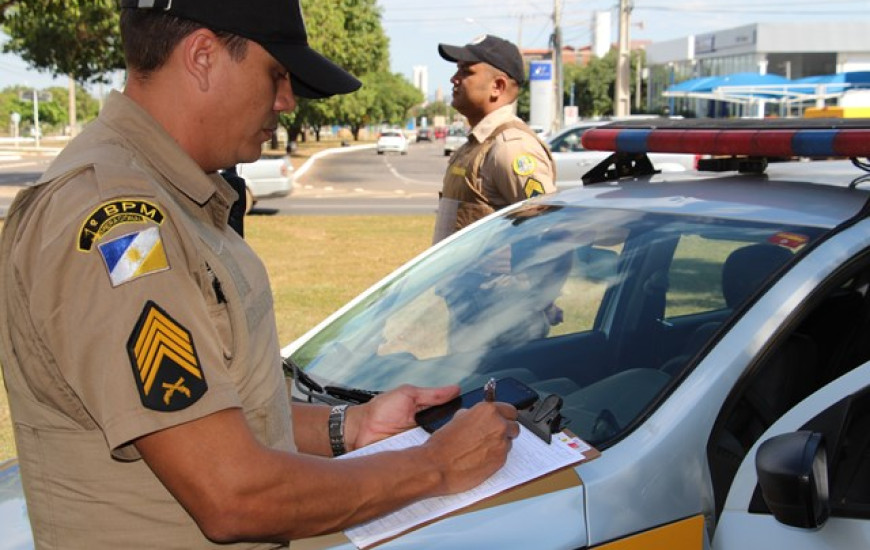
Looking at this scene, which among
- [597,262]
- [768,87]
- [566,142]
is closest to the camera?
[597,262]

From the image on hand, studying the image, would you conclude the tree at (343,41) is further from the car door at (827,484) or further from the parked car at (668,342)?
the car door at (827,484)

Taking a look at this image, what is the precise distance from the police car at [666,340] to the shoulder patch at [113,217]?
26.6 inches

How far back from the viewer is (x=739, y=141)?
116 inches

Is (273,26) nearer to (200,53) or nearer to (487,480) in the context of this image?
(200,53)

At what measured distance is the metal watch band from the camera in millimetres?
2010

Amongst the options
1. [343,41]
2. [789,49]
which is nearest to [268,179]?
[343,41]

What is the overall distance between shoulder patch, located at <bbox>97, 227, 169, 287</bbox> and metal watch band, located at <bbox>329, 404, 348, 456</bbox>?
2.48 ft

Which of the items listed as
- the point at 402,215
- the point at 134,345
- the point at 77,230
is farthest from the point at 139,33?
Result: the point at 402,215

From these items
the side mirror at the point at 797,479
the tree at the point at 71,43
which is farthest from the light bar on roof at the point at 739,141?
the tree at the point at 71,43

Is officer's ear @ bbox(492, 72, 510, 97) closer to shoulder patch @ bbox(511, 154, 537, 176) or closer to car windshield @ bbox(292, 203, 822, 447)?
shoulder patch @ bbox(511, 154, 537, 176)

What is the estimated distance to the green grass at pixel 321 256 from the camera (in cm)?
803

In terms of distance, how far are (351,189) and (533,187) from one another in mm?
21094

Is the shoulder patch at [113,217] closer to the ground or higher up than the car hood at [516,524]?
higher up

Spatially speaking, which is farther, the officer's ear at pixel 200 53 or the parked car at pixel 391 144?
the parked car at pixel 391 144
